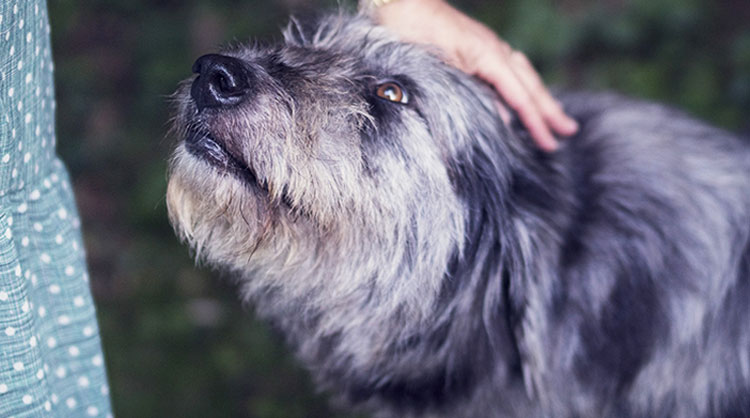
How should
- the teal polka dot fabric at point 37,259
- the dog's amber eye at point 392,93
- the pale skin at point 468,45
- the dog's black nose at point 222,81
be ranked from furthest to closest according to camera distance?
the pale skin at point 468,45, the dog's amber eye at point 392,93, the dog's black nose at point 222,81, the teal polka dot fabric at point 37,259

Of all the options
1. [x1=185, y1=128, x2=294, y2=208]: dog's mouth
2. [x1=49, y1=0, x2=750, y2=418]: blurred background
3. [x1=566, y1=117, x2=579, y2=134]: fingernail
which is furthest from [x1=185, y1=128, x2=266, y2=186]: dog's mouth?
[x1=49, y1=0, x2=750, y2=418]: blurred background

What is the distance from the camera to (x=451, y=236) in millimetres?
2229

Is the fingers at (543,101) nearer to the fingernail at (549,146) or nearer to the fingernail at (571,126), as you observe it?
the fingernail at (571,126)

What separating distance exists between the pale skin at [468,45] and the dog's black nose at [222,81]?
2.11ft

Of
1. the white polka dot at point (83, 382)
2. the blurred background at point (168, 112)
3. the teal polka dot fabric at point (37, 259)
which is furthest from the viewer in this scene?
the blurred background at point (168, 112)

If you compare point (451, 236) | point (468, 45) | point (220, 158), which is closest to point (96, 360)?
point (220, 158)

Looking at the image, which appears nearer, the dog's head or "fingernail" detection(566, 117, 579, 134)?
the dog's head

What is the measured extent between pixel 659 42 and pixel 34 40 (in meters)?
3.93

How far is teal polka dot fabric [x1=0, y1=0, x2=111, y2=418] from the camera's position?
1.64m

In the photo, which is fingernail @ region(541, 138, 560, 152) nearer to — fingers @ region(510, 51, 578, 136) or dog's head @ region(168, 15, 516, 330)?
fingers @ region(510, 51, 578, 136)

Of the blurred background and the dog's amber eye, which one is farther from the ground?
the dog's amber eye

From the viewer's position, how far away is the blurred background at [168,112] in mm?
3885

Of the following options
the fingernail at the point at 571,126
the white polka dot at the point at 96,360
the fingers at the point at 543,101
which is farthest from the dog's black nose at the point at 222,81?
the fingernail at the point at 571,126

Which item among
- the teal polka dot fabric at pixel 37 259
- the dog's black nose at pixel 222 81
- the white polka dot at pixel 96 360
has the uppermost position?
the dog's black nose at pixel 222 81
